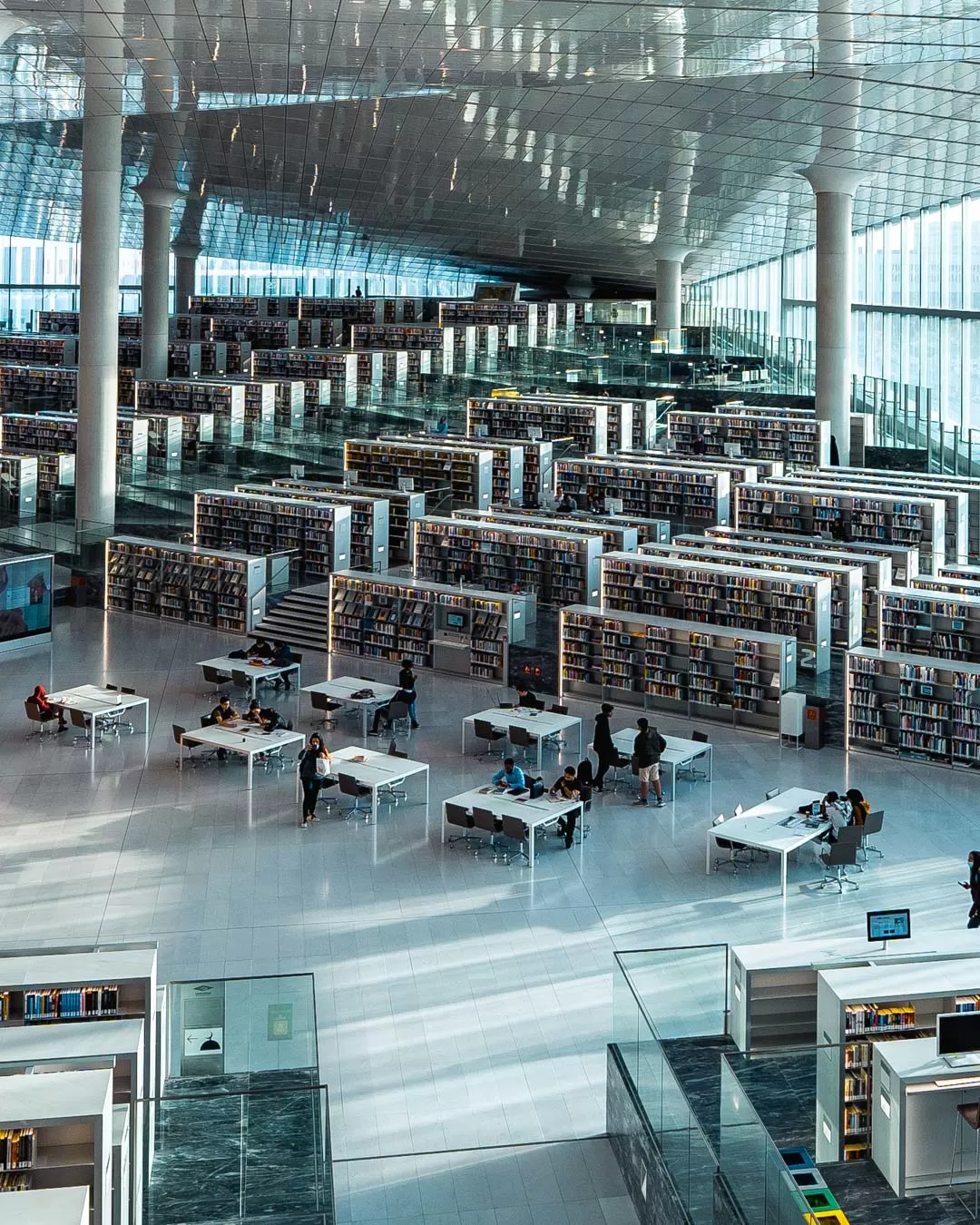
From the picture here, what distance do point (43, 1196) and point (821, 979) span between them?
15.2ft

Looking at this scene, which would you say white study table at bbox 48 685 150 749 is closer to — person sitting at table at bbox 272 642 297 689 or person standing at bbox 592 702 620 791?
person sitting at table at bbox 272 642 297 689

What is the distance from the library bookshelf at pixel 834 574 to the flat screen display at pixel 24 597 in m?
9.41

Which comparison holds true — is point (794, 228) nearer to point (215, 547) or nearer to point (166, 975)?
point (215, 547)

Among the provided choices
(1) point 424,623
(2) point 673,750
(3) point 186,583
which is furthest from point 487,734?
(3) point 186,583

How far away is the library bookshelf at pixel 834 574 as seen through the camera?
2061 cm

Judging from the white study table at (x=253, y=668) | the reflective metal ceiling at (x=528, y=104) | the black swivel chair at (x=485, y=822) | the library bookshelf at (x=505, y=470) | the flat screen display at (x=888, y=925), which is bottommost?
the black swivel chair at (x=485, y=822)

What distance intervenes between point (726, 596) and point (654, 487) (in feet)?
24.7

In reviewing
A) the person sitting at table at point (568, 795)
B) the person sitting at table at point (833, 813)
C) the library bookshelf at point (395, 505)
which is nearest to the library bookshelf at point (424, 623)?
the library bookshelf at point (395, 505)

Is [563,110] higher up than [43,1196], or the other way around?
[563,110]

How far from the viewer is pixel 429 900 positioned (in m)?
13.8

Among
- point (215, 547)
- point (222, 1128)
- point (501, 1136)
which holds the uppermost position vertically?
point (215, 547)

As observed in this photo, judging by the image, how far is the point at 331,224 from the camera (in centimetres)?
4931

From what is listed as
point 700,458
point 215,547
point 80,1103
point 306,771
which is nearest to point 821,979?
point 80,1103

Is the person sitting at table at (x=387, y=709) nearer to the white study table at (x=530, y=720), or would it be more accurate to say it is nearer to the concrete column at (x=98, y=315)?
the white study table at (x=530, y=720)
